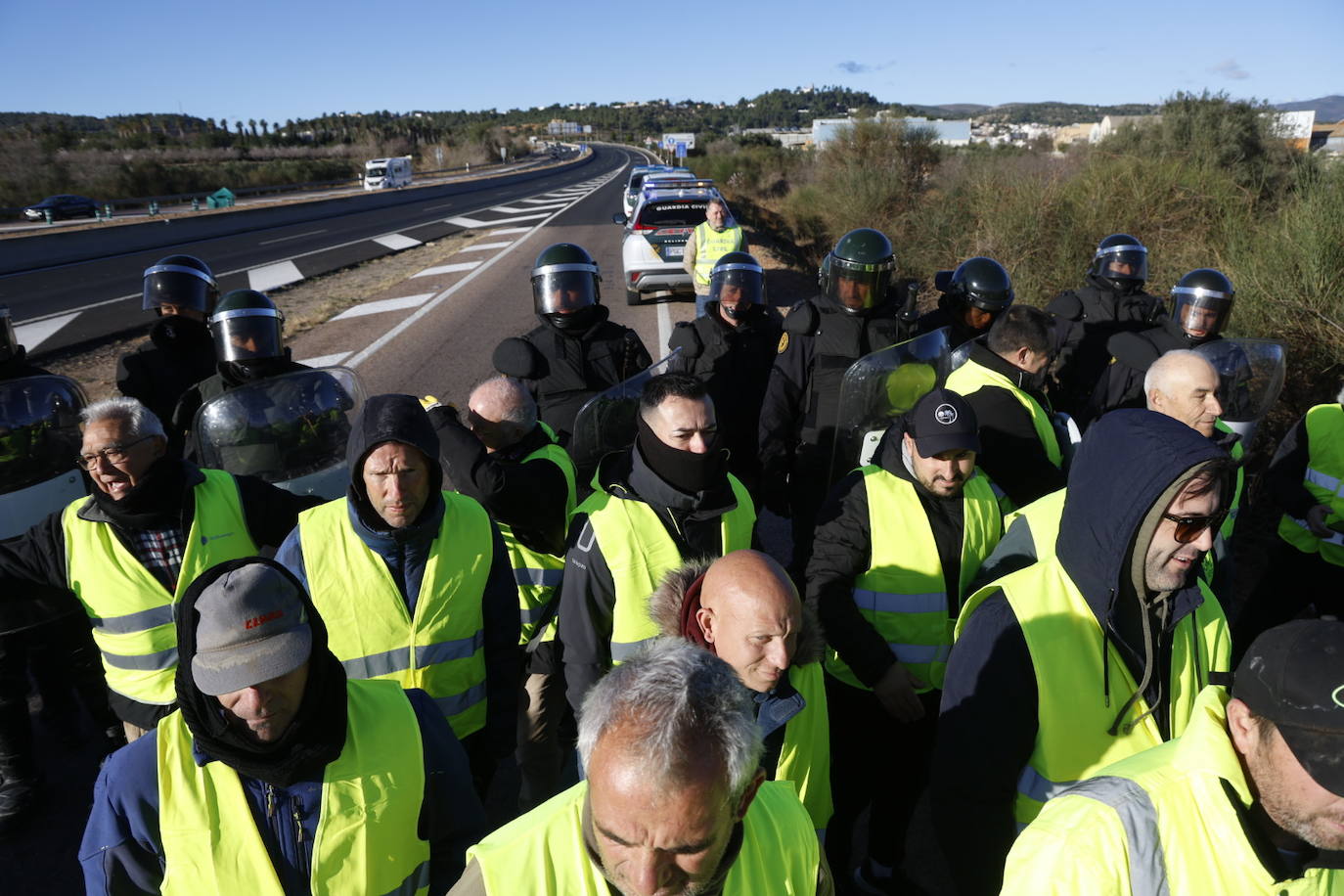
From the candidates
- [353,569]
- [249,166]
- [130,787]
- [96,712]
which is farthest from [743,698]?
[249,166]

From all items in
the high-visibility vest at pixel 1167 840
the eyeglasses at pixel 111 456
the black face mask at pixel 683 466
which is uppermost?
the eyeglasses at pixel 111 456

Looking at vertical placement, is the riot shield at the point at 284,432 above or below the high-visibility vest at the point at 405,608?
above

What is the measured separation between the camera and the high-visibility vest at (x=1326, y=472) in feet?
11.9

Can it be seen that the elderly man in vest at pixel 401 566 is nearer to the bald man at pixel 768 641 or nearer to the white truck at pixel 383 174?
the bald man at pixel 768 641

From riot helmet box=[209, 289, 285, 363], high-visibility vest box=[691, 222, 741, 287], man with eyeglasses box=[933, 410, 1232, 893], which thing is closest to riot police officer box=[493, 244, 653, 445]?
riot helmet box=[209, 289, 285, 363]

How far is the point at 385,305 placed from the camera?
45.9 feet

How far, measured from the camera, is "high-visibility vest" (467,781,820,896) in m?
1.42

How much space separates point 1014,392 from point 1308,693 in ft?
7.73

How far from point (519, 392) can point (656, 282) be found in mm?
10548

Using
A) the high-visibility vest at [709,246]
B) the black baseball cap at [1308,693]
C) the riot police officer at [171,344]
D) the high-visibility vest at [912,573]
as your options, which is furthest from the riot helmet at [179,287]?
the high-visibility vest at [709,246]

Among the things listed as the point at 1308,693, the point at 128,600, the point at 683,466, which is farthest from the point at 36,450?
the point at 1308,693

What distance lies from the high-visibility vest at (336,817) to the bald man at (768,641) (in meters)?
0.75

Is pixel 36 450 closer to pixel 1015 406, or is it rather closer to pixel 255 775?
pixel 255 775

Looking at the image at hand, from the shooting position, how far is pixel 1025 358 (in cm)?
362
